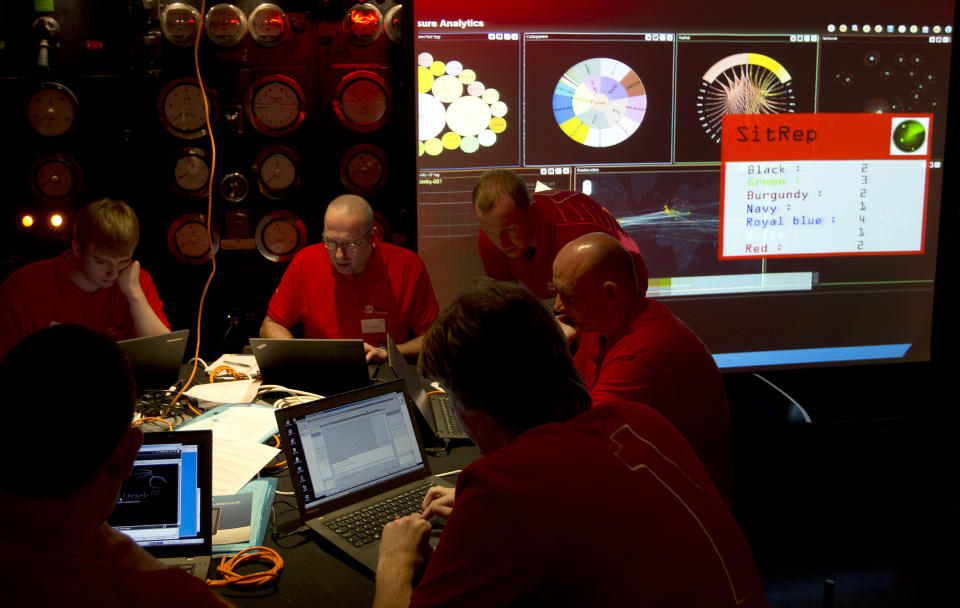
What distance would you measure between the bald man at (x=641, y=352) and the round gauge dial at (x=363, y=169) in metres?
1.96

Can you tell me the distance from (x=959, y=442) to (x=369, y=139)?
369 cm

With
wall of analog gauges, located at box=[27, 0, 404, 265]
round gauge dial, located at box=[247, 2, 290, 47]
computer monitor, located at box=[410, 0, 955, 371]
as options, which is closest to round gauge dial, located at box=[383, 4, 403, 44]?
wall of analog gauges, located at box=[27, 0, 404, 265]

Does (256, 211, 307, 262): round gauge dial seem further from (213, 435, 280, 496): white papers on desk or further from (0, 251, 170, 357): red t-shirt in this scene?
(213, 435, 280, 496): white papers on desk

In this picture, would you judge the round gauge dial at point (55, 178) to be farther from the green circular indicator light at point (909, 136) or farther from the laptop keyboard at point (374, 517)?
the green circular indicator light at point (909, 136)

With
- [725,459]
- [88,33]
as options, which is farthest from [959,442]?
[88,33]

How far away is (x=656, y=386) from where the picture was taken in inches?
77.9

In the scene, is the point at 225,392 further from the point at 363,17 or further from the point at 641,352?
the point at 363,17

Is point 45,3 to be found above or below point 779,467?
above

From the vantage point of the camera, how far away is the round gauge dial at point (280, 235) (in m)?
3.87

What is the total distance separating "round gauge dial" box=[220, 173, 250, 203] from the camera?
12.5 feet

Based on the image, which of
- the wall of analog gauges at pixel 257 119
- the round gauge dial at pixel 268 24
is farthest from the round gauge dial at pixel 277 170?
the round gauge dial at pixel 268 24

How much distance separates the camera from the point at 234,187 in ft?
12.6

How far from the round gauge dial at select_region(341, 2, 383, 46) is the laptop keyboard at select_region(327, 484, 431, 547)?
261 centimetres

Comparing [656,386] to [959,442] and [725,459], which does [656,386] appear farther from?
[959,442]
